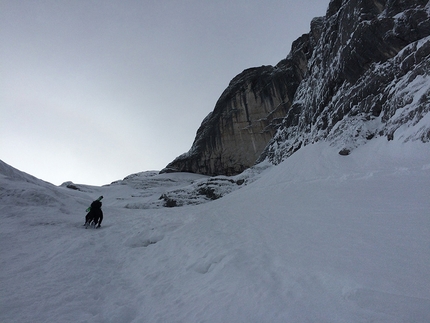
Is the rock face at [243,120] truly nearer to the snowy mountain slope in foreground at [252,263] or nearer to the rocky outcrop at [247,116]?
the rocky outcrop at [247,116]

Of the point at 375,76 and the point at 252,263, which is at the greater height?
the point at 375,76

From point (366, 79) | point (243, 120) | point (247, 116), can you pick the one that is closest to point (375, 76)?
point (366, 79)

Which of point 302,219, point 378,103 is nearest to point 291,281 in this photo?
point 302,219

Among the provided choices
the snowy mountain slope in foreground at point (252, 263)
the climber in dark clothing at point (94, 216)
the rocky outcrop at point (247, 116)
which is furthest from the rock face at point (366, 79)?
the climber in dark clothing at point (94, 216)

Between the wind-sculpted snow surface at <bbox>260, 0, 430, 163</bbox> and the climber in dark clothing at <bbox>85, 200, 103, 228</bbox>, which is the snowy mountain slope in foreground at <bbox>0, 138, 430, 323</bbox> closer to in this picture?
the climber in dark clothing at <bbox>85, 200, 103, 228</bbox>

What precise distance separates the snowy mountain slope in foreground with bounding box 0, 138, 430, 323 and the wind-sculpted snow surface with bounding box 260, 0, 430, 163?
3.82m

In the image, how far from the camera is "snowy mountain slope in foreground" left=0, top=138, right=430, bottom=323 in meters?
3.08

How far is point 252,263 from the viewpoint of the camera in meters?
4.72

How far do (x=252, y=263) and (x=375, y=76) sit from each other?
18953 millimetres

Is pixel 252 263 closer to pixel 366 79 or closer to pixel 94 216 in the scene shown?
pixel 94 216

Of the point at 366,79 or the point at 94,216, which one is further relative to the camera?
the point at 366,79

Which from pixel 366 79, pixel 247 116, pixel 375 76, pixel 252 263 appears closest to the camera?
pixel 252 263

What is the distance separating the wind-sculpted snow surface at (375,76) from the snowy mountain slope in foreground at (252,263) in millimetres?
3819

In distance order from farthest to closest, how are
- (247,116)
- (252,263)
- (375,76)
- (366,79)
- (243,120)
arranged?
1. (243,120)
2. (247,116)
3. (366,79)
4. (375,76)
5. (252,263)
